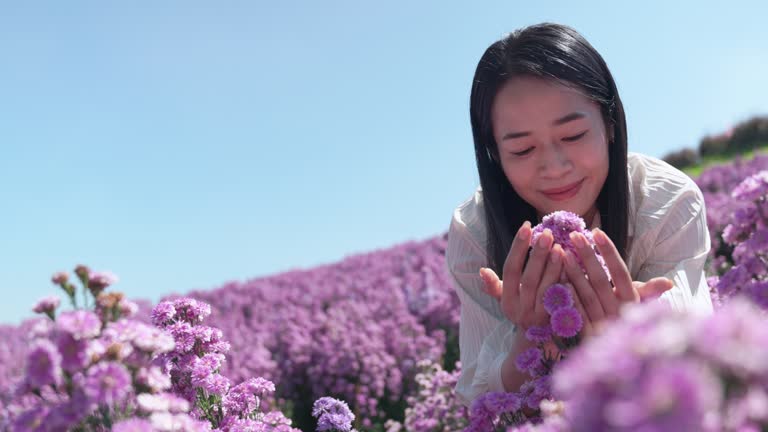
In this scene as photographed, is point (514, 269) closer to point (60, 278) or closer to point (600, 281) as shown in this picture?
point (600, 281)

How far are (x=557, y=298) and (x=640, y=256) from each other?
1.41 meters

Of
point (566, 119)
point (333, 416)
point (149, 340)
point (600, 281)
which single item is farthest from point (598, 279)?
point (149, 340)

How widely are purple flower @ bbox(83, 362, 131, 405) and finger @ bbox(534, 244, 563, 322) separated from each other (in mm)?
1368

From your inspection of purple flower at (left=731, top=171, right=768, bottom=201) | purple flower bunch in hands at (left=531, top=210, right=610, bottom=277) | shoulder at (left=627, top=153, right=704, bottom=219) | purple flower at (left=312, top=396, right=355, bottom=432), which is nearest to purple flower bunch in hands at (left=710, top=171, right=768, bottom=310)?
purple flower at (left=731, top=171, right=768, bottom=201)

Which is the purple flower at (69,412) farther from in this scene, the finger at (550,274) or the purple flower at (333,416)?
the finger at (550,274)

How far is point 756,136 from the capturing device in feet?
82.5

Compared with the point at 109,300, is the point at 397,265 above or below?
below

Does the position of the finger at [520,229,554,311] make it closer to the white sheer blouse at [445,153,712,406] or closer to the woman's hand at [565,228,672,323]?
the woman's hand at [565,228,672,323]

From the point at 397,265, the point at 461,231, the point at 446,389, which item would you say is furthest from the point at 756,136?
the point at 461,231

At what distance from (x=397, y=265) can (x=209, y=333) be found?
10.1 m

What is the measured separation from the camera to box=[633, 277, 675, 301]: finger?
233 centimetres

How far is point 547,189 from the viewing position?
3068 mm

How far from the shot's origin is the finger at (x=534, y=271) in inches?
89.0

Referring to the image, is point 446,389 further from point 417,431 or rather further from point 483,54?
point 483,54
